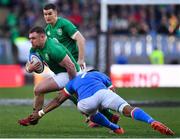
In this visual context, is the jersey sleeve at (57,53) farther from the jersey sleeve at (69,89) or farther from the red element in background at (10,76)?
the red element in background at (10,76)

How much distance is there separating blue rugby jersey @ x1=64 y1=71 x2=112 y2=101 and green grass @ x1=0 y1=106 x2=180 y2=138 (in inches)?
26.2

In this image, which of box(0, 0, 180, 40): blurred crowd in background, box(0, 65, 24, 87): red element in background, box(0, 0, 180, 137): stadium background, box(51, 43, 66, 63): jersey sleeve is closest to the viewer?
box(51, 43, 66, 63): jersey sleeve

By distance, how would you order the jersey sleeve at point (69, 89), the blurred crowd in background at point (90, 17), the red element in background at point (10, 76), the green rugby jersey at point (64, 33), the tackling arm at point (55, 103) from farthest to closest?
the blurred crowd in background at point (90, 17)
the red element in background at point (10, 76)
the green rugby jersey at point (64, 33)
the tackling arm at point (55, 103)
the jersey sleeve at point (69, 89)

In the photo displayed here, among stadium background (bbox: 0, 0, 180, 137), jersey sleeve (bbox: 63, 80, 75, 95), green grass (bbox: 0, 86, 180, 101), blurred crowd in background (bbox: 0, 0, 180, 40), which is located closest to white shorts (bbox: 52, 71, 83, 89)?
jersey sleeve (bbox: 63, 80, 75, 95)

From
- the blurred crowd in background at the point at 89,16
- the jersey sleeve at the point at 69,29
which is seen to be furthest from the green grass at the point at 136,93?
the jersey sleeve at the point at 69,29

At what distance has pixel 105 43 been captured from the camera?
27.9m

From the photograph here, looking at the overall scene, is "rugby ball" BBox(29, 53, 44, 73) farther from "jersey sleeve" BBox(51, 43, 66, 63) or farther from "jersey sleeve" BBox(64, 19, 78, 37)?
"jersey sleeve" BBox(64, 19, 78, 37)

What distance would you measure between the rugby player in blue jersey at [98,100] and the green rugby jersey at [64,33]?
232cm

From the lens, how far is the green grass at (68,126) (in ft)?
42.2

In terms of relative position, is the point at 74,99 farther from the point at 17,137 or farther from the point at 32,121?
the point at 17,137

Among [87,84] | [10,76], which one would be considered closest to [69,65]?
[87,84]

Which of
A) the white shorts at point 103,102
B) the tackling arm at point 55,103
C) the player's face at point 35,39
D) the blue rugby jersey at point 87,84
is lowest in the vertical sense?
the tackling arm at point 55,103

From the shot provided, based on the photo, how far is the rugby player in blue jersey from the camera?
12578 mm

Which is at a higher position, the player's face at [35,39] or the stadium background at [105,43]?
the player's face at [35,39]
